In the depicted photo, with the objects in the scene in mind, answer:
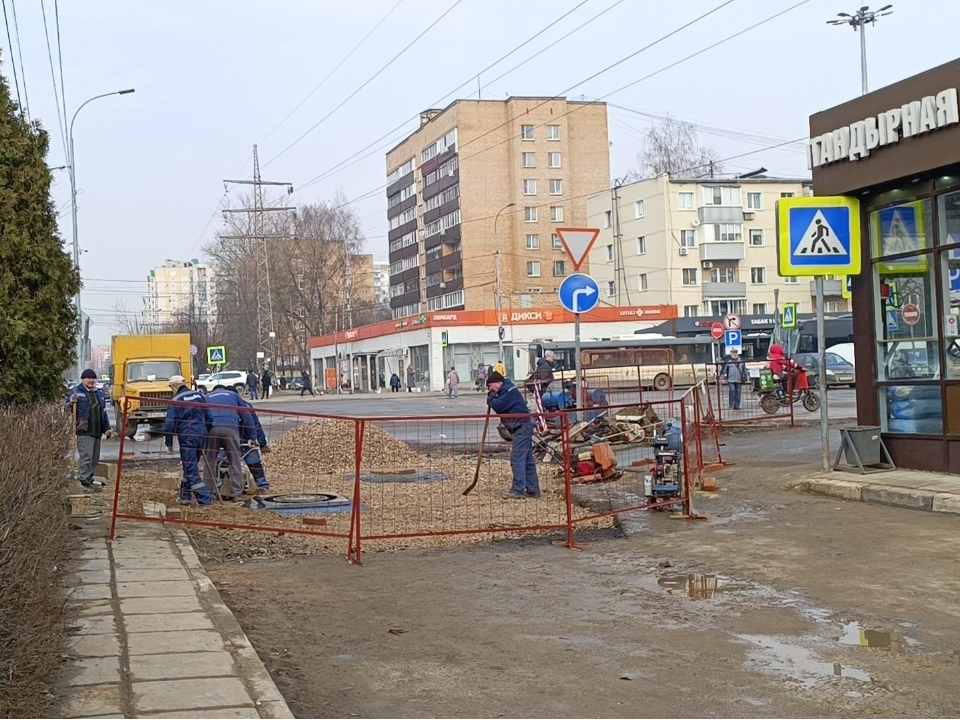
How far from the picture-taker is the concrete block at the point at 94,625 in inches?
236

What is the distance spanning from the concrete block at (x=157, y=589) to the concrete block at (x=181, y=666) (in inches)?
68.1

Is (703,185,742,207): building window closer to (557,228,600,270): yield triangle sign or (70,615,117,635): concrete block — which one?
(557,228,600,270): yield triangle sign

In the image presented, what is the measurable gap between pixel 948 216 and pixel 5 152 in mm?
10108

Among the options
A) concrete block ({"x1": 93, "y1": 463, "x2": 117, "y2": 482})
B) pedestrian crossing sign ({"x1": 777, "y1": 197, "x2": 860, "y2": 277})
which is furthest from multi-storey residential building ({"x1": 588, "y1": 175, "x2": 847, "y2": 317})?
pedestrian crossing sign ({"x1": 777, "y1": 197, "x2": 860, "y2": 277})

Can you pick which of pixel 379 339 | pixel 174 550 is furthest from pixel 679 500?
pixel 379 339

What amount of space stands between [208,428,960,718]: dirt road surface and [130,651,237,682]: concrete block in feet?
1.07

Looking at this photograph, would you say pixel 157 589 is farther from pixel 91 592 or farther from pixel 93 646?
pixel 93 646

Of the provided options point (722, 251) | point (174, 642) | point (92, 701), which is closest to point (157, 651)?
point (174, 642)

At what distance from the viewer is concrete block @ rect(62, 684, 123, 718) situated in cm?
453

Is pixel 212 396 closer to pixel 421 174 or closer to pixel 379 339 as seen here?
pixel 379 339

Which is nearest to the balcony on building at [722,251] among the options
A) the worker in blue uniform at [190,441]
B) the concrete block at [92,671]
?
the worker in blue uniform at [190,441]

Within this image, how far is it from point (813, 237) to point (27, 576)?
10366 mm

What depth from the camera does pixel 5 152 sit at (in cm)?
916

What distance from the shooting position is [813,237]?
42.3 feet
